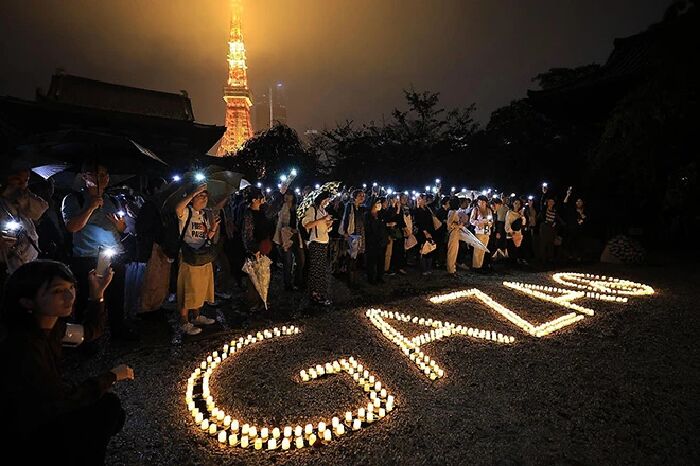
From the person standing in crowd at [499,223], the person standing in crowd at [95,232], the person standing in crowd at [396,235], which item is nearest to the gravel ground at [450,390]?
the person standing in crowd at [95,232]

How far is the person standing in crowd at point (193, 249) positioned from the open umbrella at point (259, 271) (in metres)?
0.81

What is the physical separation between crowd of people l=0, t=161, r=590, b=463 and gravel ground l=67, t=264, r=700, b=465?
2.64 feet

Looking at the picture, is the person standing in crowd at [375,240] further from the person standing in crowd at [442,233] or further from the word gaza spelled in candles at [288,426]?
the word gaza spelled in candles at [288,426]

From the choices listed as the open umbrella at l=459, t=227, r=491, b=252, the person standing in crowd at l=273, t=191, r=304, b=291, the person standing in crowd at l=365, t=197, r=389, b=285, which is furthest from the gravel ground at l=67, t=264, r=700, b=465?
the open umbrella at l=459, t=227, r=491, b=252

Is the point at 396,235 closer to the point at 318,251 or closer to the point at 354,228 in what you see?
the point at 354,228

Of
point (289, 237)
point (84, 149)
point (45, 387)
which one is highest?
point (84, 149)

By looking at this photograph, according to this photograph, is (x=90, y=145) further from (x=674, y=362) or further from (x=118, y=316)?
(x=674, y=362)

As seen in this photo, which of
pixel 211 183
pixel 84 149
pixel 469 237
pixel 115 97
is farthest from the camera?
pixel 115 97

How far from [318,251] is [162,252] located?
236cm

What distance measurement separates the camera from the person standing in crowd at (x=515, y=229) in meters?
10.5

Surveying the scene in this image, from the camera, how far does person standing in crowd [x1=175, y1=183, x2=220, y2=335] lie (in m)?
5.07

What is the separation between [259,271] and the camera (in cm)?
612

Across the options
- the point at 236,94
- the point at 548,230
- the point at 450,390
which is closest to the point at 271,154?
the point at 548,230

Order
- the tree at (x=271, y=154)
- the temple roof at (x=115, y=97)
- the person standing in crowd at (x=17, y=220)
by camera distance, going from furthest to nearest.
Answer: the temple roof at (x=115, y=97), the tree at (x=271, y=154), the person standing in crowd at (x=17, y=220)
